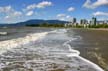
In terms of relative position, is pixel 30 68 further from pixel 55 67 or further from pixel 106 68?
pixel 106 68

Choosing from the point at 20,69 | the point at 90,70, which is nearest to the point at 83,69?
the point at 90,70

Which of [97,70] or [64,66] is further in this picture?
[64,66]

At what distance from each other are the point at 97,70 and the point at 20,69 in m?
3.72

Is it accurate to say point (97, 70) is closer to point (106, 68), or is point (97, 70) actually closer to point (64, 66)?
point (106, 68)

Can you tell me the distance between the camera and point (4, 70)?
40.6ft

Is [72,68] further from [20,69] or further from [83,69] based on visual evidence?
[20,69]

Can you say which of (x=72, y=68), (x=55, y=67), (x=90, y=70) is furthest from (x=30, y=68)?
(x=90, y=70)

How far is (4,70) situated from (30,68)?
4.49 feet

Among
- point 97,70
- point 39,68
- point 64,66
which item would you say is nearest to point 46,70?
point 39,68

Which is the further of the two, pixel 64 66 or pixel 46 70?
pixel 64 66

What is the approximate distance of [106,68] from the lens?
1264 cm

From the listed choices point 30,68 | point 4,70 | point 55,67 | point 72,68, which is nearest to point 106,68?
point 72,68

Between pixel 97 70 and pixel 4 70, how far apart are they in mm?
4421

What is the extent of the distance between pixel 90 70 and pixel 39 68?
8.46 ft
